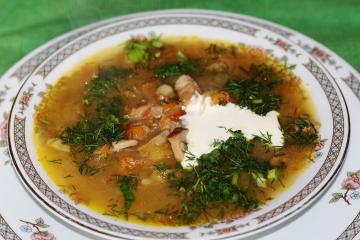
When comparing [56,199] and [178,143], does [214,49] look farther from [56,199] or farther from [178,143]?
[56,199]

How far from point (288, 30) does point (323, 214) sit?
1.88m

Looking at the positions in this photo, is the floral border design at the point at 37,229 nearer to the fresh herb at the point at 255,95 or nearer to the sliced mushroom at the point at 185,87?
the sliced mushroom at the point at 185,87

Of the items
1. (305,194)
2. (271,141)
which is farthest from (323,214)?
(271,141)

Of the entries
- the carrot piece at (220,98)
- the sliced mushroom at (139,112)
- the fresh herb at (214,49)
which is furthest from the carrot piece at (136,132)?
the fresh herb at (214,49)

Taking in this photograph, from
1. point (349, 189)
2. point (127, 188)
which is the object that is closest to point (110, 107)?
point (127, 188)

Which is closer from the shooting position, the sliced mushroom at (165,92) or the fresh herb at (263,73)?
the sliced mushroom at (165,92)

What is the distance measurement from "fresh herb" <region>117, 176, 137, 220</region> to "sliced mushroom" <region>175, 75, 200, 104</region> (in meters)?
0.81

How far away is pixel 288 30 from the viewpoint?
Result: 5062mm

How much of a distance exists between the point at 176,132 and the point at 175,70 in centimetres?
81

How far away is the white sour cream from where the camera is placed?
401cm

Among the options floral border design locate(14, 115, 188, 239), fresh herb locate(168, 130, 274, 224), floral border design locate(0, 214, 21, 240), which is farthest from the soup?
floral border design locate(0, 214, 21, 240)

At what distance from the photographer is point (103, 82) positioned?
4.62 metres

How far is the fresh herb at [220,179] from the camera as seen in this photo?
3.61m

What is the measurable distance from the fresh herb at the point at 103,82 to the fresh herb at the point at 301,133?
1368 millimetres
